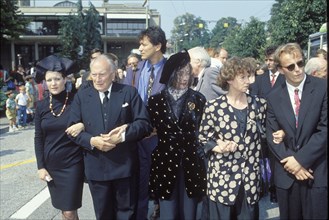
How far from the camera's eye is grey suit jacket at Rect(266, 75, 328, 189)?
10.0 ft

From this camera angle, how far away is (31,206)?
5.79 m

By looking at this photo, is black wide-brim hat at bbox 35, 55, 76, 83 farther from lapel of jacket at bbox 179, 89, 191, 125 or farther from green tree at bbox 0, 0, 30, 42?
green tree at bbox 0, 0, 30, 42

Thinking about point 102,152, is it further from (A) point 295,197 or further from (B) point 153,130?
(A) point 295,197

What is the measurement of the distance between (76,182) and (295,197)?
208 centimetres

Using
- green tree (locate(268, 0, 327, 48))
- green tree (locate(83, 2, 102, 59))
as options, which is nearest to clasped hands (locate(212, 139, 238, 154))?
green tree (locate(268, 0, 327, 48))

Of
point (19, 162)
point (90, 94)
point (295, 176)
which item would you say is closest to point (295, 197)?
point (295, 176)

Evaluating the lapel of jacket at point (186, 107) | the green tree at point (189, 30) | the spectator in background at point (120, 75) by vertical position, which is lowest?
the lapel of jacket at point (186, 107)

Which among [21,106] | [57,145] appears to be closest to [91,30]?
[21,106]

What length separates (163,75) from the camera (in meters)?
3.93

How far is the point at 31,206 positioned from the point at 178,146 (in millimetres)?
3089

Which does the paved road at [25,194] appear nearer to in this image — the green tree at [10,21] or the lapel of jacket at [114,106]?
the lapel of jacket at [114,106]

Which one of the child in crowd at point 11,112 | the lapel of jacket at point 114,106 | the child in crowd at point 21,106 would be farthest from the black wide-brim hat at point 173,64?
the child in crowd at point 21,106

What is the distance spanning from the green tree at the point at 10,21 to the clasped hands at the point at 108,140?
61.3 feet

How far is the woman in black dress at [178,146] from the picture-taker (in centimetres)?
378
